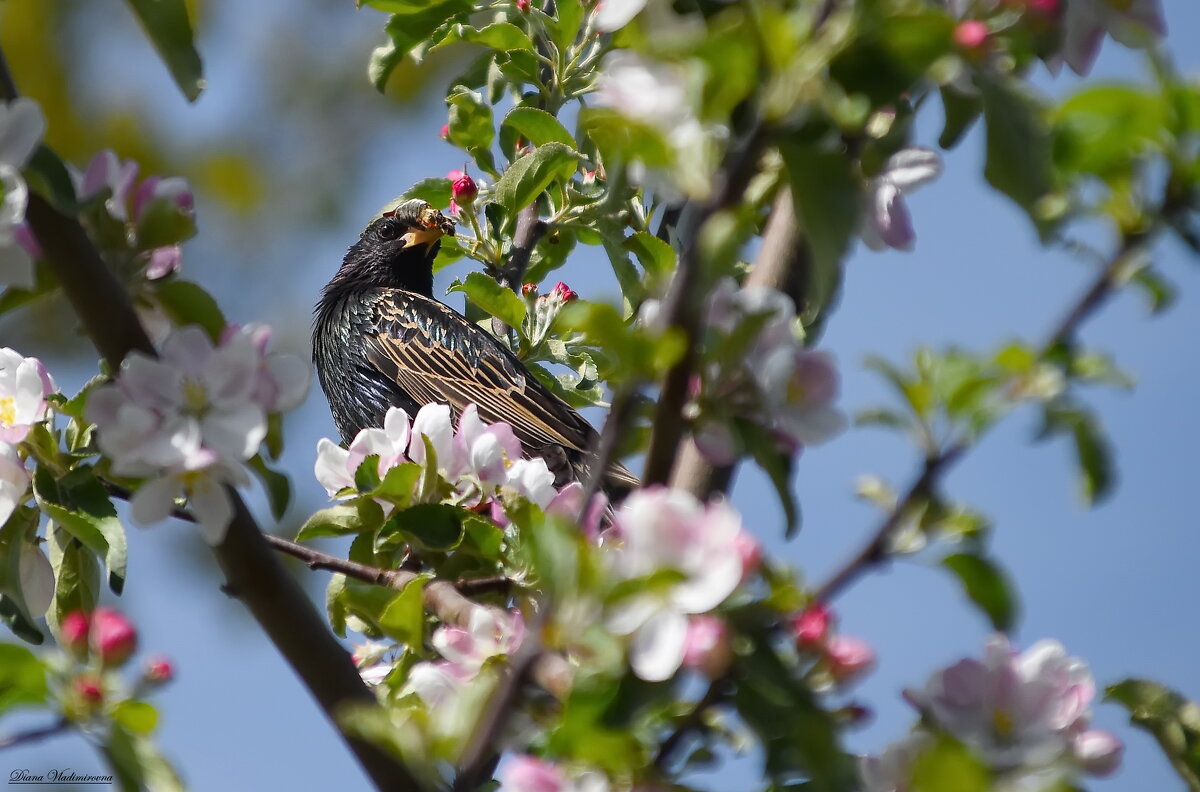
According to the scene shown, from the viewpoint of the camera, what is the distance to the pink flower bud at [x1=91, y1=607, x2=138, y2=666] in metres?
1.18

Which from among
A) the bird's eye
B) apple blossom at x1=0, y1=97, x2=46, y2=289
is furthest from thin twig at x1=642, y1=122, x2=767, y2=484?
the bird's eye

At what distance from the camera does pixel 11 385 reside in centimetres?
175

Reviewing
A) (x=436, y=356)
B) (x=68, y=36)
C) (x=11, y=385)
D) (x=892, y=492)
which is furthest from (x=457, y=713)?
(x=68, y=36)

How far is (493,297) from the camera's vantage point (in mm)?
2855

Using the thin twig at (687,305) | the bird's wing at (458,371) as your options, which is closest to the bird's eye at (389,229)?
the bird's wing at (458,371)

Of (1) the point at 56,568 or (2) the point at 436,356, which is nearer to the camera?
(1) the point at 56,568

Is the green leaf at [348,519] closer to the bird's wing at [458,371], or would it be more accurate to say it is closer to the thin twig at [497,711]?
the thin twig at [497,711]

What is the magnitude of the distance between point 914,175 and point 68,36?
7292mm

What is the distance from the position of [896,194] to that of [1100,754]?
602 mm

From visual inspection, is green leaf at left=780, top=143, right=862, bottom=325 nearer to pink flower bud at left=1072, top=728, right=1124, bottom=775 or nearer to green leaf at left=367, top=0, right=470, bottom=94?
pink flower bud at left=1072, top=728, right=1124, bottom=775

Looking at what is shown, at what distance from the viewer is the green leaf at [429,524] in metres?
1.95

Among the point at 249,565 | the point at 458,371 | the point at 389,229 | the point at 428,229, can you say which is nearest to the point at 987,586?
the point at 249,565

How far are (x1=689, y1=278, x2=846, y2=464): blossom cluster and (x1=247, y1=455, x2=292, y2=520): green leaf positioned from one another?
588 mm

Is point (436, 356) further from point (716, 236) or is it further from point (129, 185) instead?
point (716, 236)
